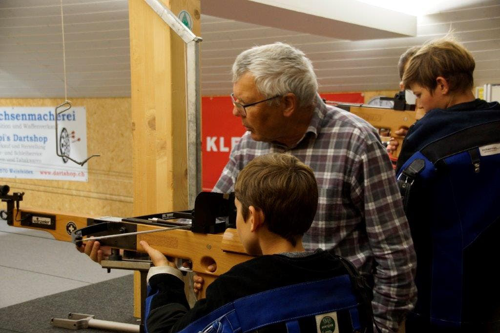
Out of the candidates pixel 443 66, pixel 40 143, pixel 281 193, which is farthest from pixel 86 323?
pixel 40 143

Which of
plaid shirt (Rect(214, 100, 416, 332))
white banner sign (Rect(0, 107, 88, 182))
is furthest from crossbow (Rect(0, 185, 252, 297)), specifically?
white banner sign (Rect(0, 107, 88, 182))

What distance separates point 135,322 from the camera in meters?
4.05

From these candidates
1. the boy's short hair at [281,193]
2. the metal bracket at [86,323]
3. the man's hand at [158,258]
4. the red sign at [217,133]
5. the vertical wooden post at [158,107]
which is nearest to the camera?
the boy's short hair at [281,193]

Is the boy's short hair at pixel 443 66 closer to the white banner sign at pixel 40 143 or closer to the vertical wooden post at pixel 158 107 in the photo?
the vertical wooden post at pixel 158 107

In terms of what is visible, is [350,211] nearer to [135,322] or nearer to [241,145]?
[241,145]

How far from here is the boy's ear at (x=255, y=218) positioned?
1.34 meters

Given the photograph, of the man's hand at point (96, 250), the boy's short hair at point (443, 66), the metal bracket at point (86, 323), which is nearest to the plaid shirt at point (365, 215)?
the boy's short hair at point (443, 66)

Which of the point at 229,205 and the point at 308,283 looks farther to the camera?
the point at 229,205

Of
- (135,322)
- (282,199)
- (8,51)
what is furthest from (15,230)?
(282,199)

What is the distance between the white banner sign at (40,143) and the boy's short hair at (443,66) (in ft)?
19.3

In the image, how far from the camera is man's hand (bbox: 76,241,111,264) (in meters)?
1.92

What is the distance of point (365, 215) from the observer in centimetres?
170

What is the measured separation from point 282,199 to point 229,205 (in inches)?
16.2

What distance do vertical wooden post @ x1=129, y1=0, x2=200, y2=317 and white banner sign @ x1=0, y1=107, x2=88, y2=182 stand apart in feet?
13.4
